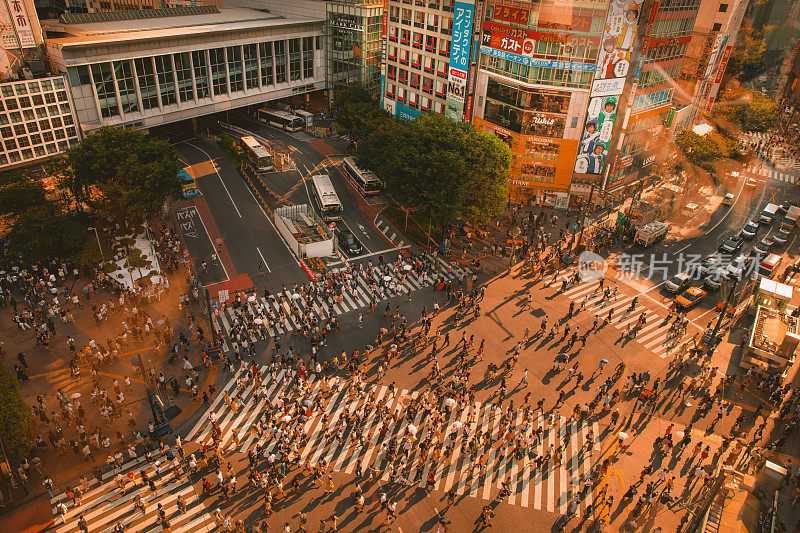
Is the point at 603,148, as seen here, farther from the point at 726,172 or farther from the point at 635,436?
the point at 635,436

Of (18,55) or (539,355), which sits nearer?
(539,355)

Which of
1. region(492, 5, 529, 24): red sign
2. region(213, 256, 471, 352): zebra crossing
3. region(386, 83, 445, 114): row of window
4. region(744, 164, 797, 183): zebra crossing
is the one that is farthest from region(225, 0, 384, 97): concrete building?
region(744, 164, 797, 183): zebra crossing

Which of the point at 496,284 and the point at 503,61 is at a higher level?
the point at 503,61

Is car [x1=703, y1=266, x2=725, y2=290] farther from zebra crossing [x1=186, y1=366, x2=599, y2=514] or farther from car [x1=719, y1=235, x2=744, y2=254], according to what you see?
zebra crossing [x1=186, y1=366, x2=599, y2=514]

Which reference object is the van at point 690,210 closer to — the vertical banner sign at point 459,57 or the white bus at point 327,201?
the vertical banner sign at point 459,57

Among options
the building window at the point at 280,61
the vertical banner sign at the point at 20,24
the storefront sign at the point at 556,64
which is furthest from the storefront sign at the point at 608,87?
the vertical banner sign at the point at 20,24

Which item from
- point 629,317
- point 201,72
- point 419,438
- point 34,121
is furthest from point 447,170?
point 201,72

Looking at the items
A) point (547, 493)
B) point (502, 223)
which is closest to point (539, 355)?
point (547, 493)

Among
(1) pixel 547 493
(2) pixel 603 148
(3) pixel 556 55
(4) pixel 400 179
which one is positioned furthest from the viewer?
(2) pixel 603 148
